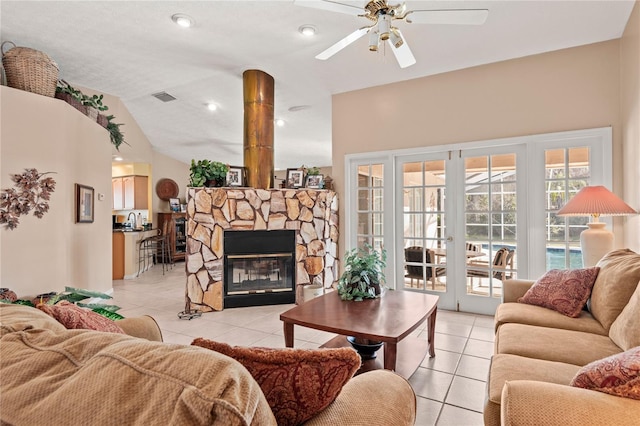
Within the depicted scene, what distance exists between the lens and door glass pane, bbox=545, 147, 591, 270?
3.34 meters

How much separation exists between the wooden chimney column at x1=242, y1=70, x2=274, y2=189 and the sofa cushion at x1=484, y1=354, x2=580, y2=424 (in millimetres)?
3468

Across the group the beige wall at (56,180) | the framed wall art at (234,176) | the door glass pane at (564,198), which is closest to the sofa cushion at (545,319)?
the door glass pane at (564,198)

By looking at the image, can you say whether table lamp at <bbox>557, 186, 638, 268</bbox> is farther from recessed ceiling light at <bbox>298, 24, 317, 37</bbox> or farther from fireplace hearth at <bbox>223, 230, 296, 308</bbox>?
fireplace hearth at <bbox>223, 230, 296, 308</bbox>

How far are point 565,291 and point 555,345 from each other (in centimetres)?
73

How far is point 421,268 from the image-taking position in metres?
4.21

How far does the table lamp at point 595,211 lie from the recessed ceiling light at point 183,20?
3.72m

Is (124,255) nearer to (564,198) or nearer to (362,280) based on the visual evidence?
(362,280)

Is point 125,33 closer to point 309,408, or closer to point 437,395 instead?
point 309,408

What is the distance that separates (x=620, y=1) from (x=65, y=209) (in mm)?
5640

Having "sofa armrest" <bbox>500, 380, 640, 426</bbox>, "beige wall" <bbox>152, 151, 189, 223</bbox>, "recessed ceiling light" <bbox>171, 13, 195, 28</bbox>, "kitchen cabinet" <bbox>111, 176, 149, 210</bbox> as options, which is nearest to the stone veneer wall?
"recessed ceiling light" <bbox>171, 13, 195, 28</bbox>

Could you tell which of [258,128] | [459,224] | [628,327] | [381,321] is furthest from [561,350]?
[258,128]

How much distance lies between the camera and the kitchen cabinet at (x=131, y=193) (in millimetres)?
7535

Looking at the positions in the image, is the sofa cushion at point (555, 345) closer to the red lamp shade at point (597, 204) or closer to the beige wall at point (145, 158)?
the red lamp shade at point (597, 204)

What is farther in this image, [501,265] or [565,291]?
[501,265]
